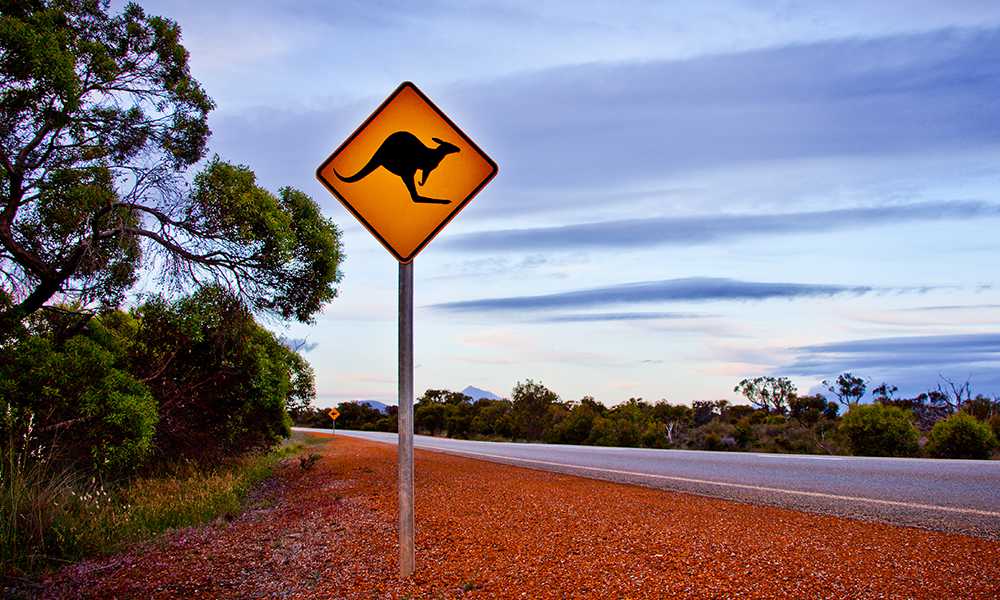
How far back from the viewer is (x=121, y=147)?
1143 centimetres

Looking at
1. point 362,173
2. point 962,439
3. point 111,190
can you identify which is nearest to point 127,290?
point 111,190

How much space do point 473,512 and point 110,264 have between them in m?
7.58

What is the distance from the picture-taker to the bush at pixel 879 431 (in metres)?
17.0

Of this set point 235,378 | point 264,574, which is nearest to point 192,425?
point 235,378

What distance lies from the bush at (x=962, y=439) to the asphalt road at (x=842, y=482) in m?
4.93

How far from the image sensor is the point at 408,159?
4.14 metres

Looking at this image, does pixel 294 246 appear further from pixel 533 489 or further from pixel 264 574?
pixel 264 574

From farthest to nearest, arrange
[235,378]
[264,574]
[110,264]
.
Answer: [235,378]
[110,264]
[264,574]

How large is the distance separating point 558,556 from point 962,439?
14824mm

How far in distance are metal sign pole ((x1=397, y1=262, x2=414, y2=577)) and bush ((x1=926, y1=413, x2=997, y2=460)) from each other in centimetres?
1571

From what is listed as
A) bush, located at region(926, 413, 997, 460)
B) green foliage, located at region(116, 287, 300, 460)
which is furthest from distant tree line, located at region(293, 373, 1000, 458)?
green foliage, located at region(116, 287, 300, 460)

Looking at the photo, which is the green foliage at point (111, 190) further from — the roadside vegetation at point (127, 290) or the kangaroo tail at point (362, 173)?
the kangaroo tail at point (362, 173)

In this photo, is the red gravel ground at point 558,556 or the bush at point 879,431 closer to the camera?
the red gravel ground at point 558,556

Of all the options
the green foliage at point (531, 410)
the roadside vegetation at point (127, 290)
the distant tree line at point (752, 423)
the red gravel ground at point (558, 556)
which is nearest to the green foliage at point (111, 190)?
the roadside vegetation at point (127, 290)
